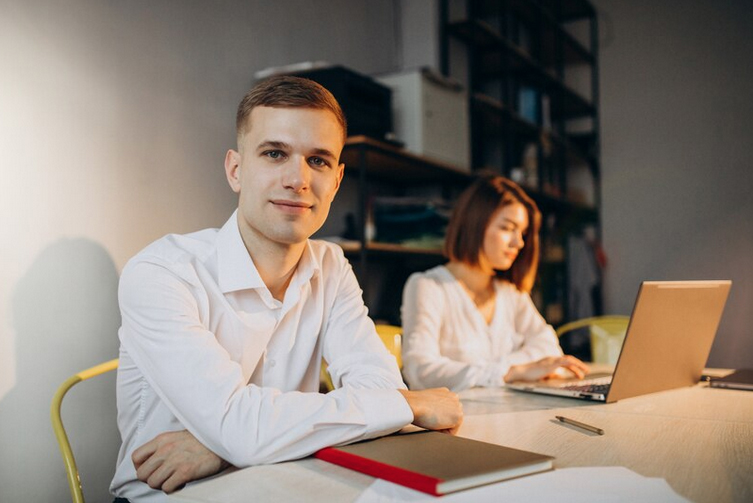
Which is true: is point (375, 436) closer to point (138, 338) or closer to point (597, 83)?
point (138, 338)

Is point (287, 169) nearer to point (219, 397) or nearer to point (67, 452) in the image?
point (219, 397)

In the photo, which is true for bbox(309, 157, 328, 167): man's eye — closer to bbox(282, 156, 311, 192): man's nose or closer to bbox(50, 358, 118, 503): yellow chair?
bbox(282, 156, 311, 192): man's nose

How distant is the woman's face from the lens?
7.53ft

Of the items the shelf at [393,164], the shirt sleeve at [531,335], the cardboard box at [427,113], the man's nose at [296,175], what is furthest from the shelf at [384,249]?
the man's nose at [296,175]

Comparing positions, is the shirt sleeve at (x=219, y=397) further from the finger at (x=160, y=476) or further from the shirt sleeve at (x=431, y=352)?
the shirt sleeve at (x=431, y=352)

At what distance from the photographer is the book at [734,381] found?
177cm

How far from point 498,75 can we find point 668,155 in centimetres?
177

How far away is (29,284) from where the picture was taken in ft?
5.60

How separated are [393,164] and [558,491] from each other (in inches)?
88.9

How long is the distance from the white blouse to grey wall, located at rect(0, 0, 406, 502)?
82 centimetres

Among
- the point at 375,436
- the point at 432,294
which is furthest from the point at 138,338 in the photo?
the point at 432,294

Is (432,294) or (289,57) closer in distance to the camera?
(432,294)

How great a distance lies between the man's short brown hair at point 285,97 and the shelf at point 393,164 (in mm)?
1225

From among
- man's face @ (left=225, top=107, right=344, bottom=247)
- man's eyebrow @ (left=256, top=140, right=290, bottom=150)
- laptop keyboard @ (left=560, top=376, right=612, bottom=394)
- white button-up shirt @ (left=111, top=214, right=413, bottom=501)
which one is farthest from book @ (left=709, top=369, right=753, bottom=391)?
man's eyebrow @ (left=256, top=140, right=290, bottom=150)
